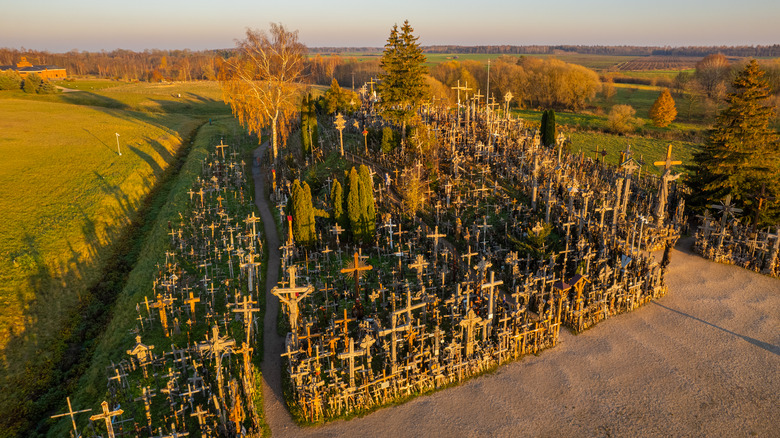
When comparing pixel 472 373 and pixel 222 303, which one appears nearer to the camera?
pixel 472 373

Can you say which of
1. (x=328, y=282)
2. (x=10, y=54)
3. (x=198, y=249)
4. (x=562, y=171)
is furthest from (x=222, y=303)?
(x=10, y=54)

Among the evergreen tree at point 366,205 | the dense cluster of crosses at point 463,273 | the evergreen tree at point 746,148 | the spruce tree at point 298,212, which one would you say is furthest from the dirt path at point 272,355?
the evergreen tree at point 746,148

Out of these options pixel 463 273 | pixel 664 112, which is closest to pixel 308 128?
pixel 463 273

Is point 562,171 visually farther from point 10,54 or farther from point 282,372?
point 10,54

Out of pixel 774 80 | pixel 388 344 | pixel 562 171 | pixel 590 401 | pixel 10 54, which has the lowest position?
pixel 590 401

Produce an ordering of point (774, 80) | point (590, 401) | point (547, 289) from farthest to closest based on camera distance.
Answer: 1. point (774, 80)
2. point (547, 289)
3. point (590, 401)
